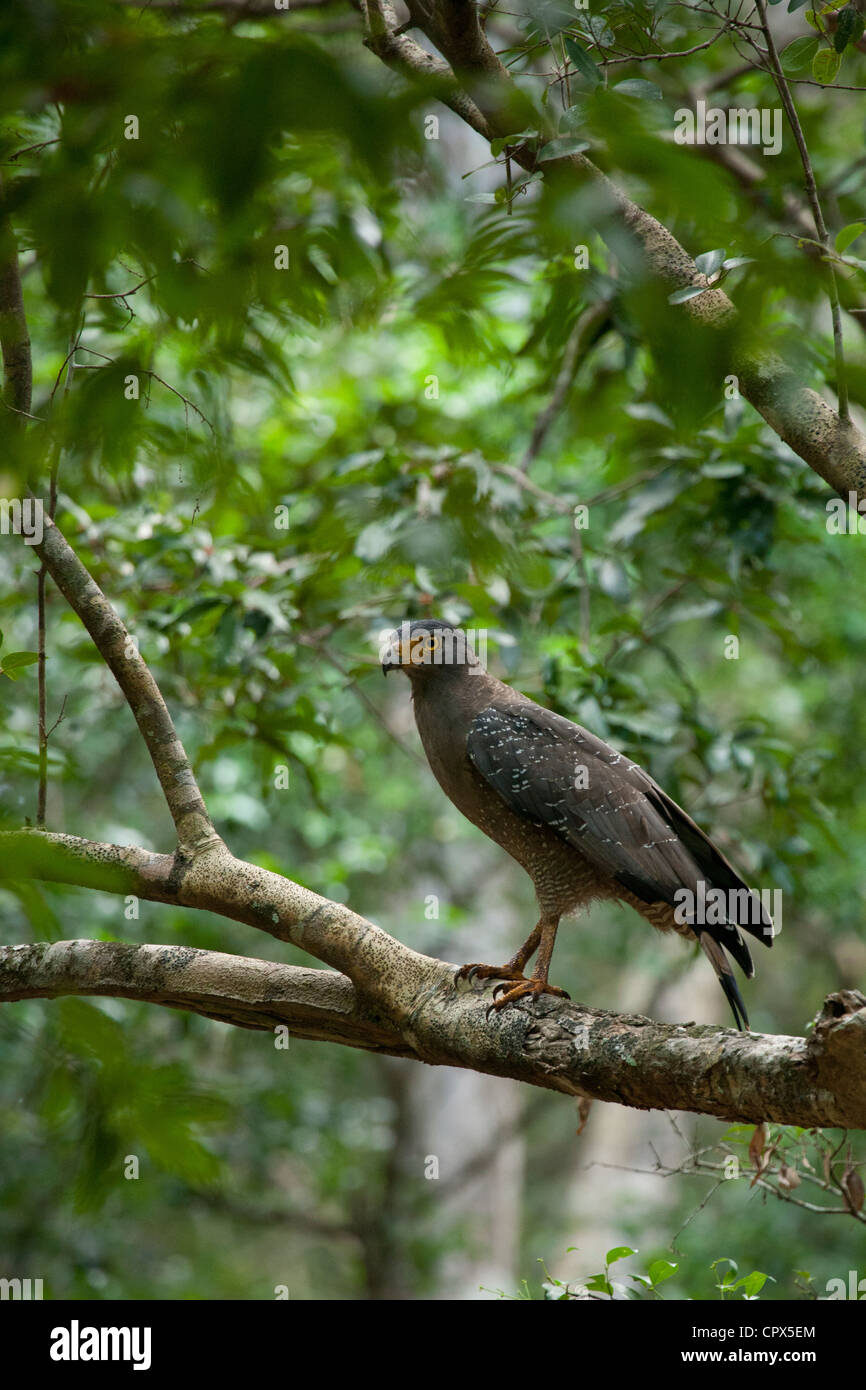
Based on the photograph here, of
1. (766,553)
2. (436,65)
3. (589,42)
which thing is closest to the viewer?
(589,42)

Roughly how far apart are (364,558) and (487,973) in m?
1.86

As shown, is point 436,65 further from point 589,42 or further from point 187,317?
point 187,317

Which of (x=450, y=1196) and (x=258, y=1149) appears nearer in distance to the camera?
(x=258, y=1149)

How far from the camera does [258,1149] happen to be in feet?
28.6

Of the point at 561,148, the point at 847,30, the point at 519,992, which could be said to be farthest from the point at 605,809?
the point at 561,148

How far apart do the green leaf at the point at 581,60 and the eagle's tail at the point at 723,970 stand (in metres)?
2.43

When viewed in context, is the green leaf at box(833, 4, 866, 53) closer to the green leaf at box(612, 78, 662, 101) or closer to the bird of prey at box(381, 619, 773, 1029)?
the green leaf at box(612, 78, 662, 101)

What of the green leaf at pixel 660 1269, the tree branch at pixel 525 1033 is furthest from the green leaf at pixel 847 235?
the green leaf at pixel 660 1269

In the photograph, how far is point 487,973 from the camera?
11.2ft

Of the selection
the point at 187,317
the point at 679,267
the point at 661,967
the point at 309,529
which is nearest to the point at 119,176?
the point at 187,317

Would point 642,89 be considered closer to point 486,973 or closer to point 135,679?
point 135,679

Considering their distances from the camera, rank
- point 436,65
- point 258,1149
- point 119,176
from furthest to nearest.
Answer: point 258,1149, point 436,65, point 119,176

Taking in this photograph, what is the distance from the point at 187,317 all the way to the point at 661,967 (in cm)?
1000

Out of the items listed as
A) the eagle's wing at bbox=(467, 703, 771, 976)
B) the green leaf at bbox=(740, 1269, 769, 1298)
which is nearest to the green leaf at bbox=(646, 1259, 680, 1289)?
the green leaf at bbox=(740, 1269, 769, 1298)
